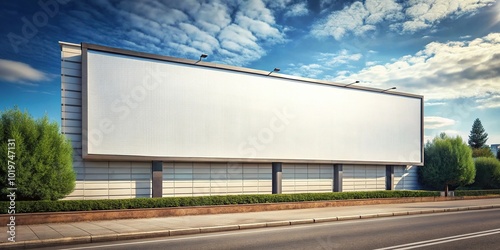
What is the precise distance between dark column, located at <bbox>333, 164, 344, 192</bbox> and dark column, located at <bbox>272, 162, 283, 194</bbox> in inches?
197

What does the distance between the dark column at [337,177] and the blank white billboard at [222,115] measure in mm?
652

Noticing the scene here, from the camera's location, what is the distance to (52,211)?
1552cm

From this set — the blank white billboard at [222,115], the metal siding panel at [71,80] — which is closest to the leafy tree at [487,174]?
the blank white billboard at [222,115]

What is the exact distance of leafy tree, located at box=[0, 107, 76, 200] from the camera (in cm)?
1534

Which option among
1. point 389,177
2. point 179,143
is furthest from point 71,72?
point 389,177

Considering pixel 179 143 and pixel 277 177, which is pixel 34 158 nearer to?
pixel 179 143

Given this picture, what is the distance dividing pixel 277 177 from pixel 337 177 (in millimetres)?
5333

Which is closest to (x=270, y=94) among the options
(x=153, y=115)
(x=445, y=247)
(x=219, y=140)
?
(x=219, y=140)

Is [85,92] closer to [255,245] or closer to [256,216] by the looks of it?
[256,216]

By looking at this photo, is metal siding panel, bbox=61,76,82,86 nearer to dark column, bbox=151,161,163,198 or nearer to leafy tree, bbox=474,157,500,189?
dark column, bbox=151,161,163,198

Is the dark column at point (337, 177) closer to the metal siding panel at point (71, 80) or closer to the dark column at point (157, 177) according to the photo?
the dark column at point (157, 177)

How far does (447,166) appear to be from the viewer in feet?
106

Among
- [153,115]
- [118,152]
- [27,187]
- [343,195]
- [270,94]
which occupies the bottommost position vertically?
[343,195]

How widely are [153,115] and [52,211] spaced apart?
22.6ft
